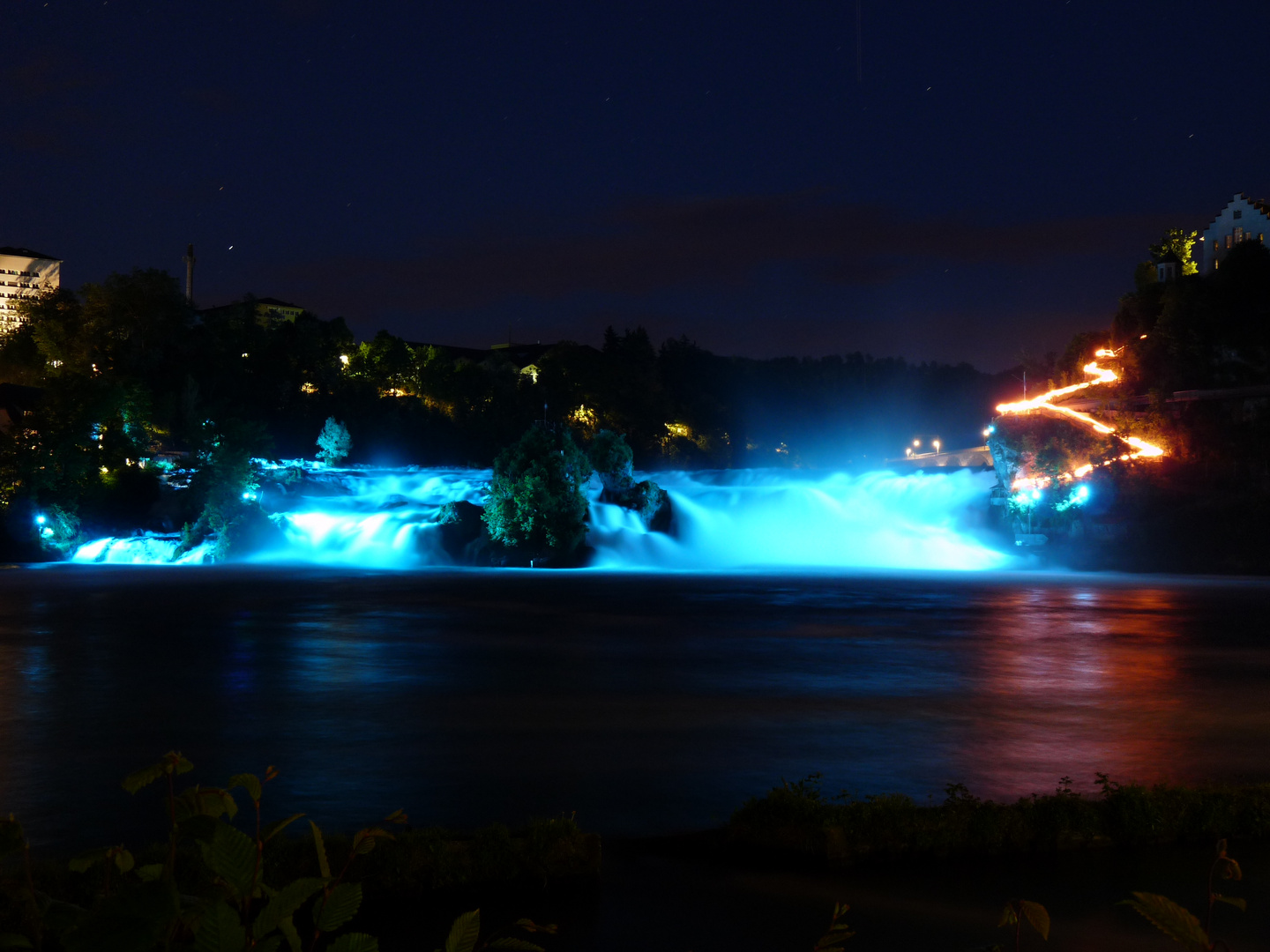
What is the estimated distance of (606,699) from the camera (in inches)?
617

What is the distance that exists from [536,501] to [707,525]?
10.1m

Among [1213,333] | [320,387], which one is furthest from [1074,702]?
[320,387]

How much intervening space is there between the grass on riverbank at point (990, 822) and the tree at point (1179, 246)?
63.4m

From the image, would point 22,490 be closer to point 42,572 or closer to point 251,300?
point 42,572

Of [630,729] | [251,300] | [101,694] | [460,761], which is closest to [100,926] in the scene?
[460,761]

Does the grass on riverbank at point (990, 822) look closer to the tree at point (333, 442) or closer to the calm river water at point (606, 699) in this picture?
the calm river water at point (606, 699)

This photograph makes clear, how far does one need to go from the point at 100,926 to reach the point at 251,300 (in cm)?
9341

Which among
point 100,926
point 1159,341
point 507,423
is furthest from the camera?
point 507,423

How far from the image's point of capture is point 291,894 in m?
1.96

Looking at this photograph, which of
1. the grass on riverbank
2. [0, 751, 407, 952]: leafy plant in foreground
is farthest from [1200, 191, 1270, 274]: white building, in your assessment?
[0, 751, 407, 952]: leafy plant in foreground

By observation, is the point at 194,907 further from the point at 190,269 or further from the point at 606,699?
the point at 190,269

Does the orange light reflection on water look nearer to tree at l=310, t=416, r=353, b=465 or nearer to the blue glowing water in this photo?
the blue glowing water

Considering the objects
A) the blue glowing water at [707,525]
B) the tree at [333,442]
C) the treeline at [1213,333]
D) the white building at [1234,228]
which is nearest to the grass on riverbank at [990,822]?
the blue glowing water at [707,525]

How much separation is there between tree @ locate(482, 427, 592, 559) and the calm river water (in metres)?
13.3
